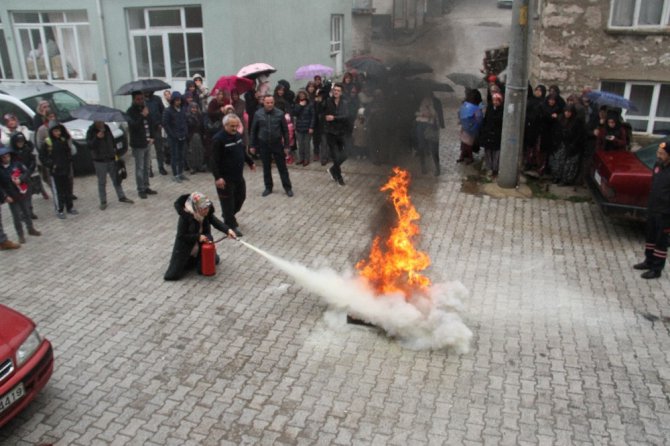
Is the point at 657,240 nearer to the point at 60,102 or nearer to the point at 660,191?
the point at 660,191

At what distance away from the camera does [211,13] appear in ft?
50.4

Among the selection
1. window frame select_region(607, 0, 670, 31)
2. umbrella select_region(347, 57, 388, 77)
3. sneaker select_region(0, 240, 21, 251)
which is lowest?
sneaker select_region(0, 240, 21, 251)

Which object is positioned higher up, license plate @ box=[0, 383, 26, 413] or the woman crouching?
the woman crouching

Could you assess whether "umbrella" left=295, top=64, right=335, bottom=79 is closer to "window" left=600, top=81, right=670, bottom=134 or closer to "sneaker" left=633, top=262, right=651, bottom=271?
"window" left=600, top=81, right=670, bottom=134

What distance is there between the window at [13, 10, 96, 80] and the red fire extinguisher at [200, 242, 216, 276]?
43.4ft

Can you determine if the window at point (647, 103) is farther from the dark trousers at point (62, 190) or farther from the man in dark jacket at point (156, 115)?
the dark trousers at point (62, 190)

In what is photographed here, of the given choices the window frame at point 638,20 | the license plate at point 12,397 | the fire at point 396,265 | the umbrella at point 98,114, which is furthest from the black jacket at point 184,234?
the window frame at point 638,20

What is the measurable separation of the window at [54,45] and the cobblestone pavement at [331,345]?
1070 centimetres

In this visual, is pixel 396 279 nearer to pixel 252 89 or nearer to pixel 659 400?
pixel 659 400

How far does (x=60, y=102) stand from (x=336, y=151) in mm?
7011

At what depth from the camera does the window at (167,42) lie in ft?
52.6

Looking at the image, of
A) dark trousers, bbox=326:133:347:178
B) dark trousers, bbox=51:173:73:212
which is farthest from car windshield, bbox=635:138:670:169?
dark trousers, bbox=51:173:73:212

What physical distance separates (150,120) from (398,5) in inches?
252

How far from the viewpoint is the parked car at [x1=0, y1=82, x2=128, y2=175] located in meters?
12.2
